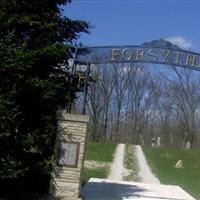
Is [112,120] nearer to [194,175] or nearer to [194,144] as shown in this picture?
[194,144]

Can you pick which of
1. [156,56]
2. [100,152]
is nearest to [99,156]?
[100,152]

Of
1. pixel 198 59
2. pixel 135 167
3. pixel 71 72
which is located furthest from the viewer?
pixel 135 167

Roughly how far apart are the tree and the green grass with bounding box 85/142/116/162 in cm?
1921

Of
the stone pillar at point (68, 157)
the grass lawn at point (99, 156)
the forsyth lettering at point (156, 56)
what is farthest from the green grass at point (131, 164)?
the stone pillar at point (68, 157)

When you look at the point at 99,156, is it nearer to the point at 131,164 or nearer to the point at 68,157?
the point at 131,164

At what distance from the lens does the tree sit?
36.4ft

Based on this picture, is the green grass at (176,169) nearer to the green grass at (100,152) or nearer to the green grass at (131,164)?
the green grass at (131,164)

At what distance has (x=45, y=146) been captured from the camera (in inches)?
505

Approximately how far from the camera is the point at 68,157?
44.1ft

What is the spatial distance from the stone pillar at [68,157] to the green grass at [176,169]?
5.71m

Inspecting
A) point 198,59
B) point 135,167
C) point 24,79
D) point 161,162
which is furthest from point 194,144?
point 24,79

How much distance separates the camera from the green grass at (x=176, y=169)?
22920 millimetres

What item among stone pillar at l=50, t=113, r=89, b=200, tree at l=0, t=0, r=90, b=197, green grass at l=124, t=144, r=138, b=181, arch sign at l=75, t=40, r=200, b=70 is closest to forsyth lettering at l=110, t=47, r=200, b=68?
arch sign at l=75, t=40, r=200, b=70

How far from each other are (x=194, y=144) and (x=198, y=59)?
54.6 m
